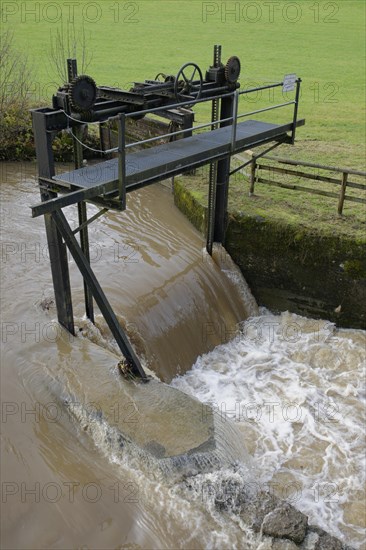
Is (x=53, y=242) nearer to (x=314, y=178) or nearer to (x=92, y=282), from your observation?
(x=92, y=282)

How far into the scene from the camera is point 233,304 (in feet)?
32.3

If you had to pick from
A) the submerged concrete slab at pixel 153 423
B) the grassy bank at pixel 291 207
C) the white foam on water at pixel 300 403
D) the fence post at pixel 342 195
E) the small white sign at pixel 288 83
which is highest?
the small white sign at pixel 288 83

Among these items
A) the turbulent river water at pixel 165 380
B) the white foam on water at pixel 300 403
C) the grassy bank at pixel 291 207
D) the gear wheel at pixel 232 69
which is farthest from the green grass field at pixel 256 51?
the gear wheel at pixel 232 69

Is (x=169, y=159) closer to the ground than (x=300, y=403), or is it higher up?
higher up

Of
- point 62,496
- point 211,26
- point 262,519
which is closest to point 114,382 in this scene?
point 62,496

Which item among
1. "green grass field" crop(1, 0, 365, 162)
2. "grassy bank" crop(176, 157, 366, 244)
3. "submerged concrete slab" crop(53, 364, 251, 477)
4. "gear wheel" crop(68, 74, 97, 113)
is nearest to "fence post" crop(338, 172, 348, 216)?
"grassy bank" crop(176, 157, 366, 244)

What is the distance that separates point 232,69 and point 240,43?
2093cm

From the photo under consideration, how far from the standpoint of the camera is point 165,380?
320 inches

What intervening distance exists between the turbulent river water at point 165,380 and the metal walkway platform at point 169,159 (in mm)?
2340

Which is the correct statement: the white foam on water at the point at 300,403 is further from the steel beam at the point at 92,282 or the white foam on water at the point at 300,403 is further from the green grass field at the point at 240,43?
the green grass field at the point at 240,43

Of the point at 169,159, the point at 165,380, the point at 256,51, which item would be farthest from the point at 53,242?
the point at 256,51

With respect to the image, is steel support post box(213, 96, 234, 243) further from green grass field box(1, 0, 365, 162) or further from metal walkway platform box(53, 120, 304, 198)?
green grass field box(1, 0, 365, 162)

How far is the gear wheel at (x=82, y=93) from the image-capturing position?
19.2 ft

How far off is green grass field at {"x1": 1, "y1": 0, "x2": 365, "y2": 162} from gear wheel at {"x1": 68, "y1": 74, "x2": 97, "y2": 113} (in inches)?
316
